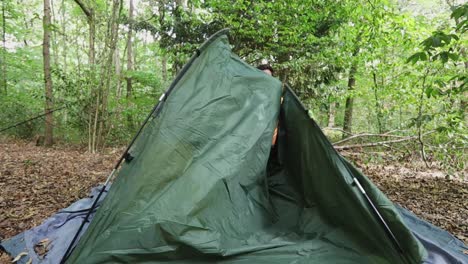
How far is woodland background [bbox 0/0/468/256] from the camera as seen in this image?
3.56m

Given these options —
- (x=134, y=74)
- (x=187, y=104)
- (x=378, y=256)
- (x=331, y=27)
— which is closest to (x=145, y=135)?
(x=187, y=104)

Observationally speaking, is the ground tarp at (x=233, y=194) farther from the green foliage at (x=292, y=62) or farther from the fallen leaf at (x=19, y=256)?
the green foliage at (x=292, y=62)

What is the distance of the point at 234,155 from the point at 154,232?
767 millimetres

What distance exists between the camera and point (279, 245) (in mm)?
2176

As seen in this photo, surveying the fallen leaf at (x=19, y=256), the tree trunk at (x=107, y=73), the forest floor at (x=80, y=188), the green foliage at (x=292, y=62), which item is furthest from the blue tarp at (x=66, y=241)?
the tree trunk at (x=107, y=73)

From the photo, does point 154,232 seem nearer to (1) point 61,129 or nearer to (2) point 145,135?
(2) point 145,135

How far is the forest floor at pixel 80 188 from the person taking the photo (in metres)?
2.96

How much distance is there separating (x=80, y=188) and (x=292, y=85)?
525cm

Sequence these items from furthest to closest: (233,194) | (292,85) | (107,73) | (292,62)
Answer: (292,85)
(107,73)
(292,62)
(233,194)

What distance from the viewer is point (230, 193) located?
7.02ft

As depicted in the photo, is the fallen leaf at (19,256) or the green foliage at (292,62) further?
the green foliage at (292,62)

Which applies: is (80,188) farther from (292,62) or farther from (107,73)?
(292,62)

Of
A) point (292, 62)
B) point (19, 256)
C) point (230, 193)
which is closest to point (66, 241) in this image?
point (19, 256)

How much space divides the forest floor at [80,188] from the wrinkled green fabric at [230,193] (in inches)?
43.9
